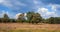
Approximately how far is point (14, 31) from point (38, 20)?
6.34 meters

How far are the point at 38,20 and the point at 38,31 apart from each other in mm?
5772

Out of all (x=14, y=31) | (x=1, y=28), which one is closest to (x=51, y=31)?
(x=14, y=31)

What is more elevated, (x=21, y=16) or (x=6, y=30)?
(x=21, y=16)

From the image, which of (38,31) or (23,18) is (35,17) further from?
(38,31)

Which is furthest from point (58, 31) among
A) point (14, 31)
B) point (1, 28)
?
point (1, 28)

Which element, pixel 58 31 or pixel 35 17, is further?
pixel 35 17

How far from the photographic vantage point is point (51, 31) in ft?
34.7

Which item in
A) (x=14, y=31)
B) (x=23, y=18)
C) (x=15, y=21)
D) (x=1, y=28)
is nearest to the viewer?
(x=14, y=31)

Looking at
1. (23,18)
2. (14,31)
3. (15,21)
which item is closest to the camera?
(14,31)

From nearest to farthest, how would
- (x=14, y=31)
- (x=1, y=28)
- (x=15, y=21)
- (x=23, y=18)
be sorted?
(x=14, y=31), (x=1, y=28), (x=15, y=21), (x=23, y=18)

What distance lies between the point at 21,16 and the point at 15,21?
3.49 feet

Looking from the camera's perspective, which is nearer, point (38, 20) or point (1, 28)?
point (1, 28)

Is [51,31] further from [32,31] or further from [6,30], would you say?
[6,30]

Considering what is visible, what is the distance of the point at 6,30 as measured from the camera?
408 inches
